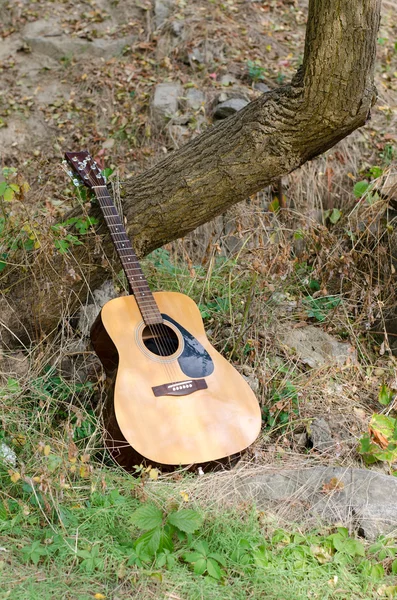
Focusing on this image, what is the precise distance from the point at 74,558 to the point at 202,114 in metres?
3.59

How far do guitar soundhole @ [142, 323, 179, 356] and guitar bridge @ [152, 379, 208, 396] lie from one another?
0.20 m

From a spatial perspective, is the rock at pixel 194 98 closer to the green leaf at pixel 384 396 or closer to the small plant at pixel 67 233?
the small plant at pixel 67 233

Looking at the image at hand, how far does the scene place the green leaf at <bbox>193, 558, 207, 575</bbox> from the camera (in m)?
2.44

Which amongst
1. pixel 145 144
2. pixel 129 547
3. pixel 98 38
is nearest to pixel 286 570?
pixel 129 547

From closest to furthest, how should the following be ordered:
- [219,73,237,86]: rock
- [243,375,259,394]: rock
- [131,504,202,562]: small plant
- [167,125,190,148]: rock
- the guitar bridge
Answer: [131,504,202,562]: small plant
the guitar bridge
[243,375,259,394]: rock
[167,125,190,148]: rock
[219,73,237,86]: rock

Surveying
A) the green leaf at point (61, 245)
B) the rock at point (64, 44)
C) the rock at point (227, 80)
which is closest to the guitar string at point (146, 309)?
the green leaf at point (61, 245)

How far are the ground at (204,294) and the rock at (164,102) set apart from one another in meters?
0.02

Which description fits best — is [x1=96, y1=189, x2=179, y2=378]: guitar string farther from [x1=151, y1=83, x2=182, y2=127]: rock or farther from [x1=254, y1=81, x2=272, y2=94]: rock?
[x1=254, y1=81, x2=272, y2=94]: rock

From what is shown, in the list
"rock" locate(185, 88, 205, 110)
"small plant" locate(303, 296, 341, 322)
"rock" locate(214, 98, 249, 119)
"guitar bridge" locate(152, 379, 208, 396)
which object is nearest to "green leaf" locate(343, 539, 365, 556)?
"guitar bridge" locate(152, 379, 208, 396)

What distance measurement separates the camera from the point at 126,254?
128 inches

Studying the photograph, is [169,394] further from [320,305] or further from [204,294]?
[320,305]

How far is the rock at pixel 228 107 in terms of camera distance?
5.11 metres

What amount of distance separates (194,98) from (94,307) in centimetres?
232

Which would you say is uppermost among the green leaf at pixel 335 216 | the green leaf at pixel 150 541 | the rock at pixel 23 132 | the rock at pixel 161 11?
the rock at pixel 161 11
